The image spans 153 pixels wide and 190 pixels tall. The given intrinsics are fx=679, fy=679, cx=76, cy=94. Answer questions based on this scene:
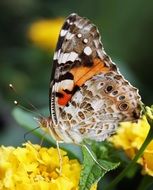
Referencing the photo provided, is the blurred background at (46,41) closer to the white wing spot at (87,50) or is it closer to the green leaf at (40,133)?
the green leaf at (40,133)

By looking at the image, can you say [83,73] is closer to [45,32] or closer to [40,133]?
[40,133]

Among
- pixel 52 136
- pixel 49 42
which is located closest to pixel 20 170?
pixel 52 136

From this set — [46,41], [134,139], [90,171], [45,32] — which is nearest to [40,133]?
[134,139]

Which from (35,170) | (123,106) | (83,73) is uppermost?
(83,73)

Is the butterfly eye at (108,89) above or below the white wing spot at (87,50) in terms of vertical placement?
below

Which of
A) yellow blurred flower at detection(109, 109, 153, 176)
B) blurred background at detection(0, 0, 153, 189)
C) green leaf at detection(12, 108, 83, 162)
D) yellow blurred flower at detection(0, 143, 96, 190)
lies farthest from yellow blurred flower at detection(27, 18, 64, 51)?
yellow blurred flower at detection(0, 143, 96, 190)

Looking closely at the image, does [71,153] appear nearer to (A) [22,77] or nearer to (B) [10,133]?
(B) [10,133]

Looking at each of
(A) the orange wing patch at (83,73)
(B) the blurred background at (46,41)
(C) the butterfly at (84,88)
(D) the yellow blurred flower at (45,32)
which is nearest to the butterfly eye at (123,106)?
(C) the butterfly at (84,88)
